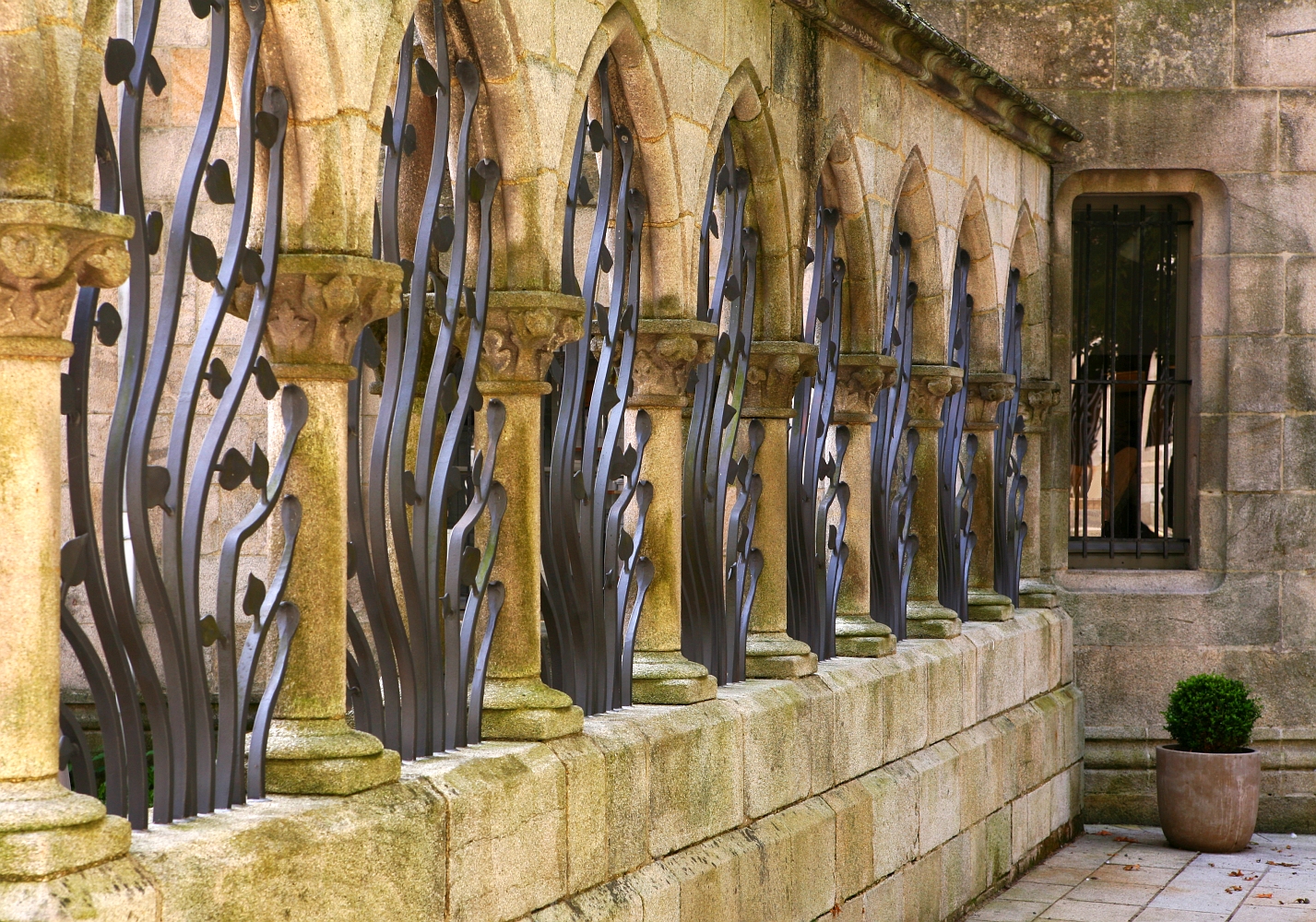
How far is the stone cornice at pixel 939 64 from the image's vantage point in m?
6.07

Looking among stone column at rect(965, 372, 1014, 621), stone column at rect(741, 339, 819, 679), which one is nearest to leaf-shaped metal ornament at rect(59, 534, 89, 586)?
stone column at rect(741, 339, 819, 679)

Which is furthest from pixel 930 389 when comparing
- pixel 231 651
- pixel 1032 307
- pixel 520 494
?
pixel 231 651

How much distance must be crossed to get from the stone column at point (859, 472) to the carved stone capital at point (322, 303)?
3.31 metres

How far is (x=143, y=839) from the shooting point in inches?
114

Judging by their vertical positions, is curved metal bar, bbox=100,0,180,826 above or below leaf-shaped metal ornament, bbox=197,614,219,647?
above

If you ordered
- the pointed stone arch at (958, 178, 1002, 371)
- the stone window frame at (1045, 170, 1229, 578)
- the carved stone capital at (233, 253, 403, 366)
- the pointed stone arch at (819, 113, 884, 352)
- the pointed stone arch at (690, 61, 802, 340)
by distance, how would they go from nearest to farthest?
1. the carved stone capital at (233, 253, 403, 366)
2. the pointed stone arch at (690, 61, 802, 340)
3. the pointed stone arch at (819, 113, 884, 352)
4. the pointed stone arch at (958, 178, 1002, 371)
5. the stone window frame at (1045, 170, 1229, 578)

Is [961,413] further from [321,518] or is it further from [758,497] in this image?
[321,518]

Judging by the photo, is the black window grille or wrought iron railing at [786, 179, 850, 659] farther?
the black window grille

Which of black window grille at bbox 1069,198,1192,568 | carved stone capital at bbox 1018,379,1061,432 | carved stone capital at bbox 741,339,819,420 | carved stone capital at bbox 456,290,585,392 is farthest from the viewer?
black window grille at bbox 1069,198,1192,568

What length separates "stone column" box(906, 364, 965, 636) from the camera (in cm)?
730

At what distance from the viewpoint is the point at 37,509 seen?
2.65 metres

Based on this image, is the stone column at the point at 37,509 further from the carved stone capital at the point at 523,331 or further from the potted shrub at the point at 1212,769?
the potted shrub at the point at 1212,769

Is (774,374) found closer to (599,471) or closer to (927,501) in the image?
(599,471)

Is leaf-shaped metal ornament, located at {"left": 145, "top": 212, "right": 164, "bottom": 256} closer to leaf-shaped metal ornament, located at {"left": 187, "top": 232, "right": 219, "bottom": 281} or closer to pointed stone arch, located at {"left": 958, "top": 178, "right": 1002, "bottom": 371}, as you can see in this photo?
leaf-shaped metal ornament, located at {"left": 187, "top": 232, "right": 219, "bottom": 281}
